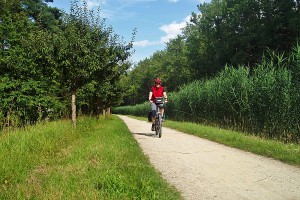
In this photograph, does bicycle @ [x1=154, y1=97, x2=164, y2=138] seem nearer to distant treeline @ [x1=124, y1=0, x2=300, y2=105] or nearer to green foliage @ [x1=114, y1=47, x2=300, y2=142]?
green foliage @ [x1=114, y1=47, x2=300, y2=142]

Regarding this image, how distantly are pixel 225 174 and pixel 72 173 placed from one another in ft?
9.71

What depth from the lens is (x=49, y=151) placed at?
8.21 metres

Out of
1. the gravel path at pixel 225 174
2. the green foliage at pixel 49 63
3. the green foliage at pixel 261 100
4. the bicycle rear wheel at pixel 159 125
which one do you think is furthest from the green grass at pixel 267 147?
the green foliage at pixel 49 63

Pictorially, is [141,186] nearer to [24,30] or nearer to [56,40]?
[56,40]

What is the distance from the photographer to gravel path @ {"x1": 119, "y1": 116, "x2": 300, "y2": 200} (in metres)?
5.11

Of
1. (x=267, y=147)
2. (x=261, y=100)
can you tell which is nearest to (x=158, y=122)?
(x=261, y=100)

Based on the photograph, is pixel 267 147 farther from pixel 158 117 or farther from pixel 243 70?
pixel 243 70

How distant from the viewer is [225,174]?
6.41 metres

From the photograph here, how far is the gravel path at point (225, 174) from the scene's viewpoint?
201 inches

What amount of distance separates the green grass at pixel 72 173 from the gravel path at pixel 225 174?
1.61 feet

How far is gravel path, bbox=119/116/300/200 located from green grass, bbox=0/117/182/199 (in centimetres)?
49

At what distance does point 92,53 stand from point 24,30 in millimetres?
6519

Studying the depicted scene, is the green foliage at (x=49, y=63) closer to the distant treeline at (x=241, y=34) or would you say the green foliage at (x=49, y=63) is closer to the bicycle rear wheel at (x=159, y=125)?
the bicycle rear wheel at (x=159, y=125)

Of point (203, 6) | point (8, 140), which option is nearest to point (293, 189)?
point (8, 140)
